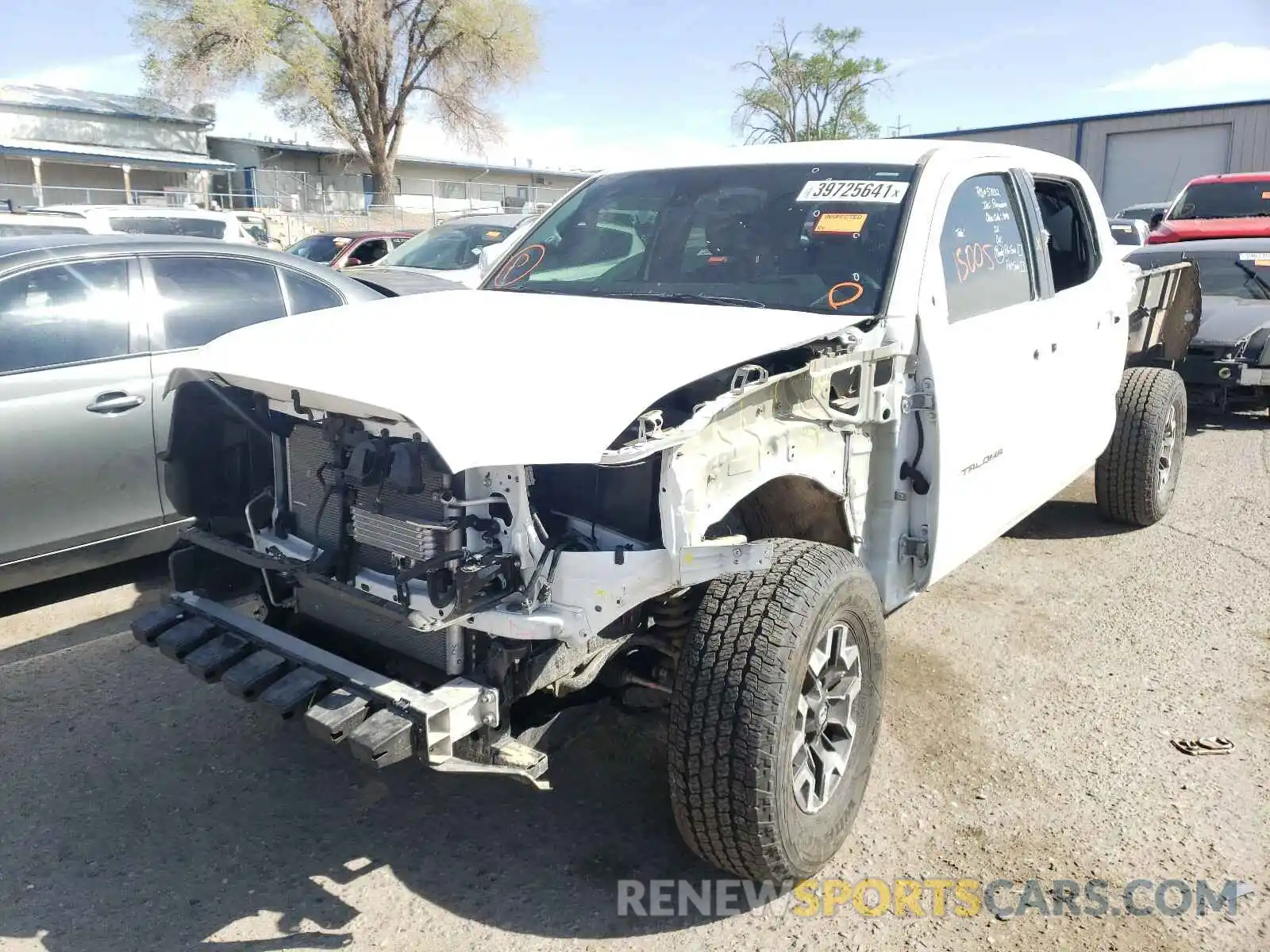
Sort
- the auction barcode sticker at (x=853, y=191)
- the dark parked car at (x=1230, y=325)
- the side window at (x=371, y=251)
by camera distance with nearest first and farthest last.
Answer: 1. the auction barcode sticker at (x=853, y=191)
2. the dark parked car at (x=1230, y=325)
3. the side window at (x=371, y=251)

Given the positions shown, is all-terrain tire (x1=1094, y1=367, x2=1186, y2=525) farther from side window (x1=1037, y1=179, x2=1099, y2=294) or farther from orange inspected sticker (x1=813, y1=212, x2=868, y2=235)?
orange inspected sticker (x1=813, y1=212, x2=868, y2=235)

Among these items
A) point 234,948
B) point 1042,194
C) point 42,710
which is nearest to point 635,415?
point 234,948

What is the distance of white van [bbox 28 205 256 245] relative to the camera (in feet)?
35.1

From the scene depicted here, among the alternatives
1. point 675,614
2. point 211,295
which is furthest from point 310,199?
point 675,614

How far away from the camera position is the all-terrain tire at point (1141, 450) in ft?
18.2

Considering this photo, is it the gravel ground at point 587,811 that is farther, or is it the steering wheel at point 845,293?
the steering wheel at point 845,293

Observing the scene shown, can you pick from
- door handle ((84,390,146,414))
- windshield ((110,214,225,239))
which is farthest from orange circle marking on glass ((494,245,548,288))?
windshield ((110,214,225,239))

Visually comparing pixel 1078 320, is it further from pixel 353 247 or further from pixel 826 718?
pixel 353 247

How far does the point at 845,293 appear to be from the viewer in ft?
11.1

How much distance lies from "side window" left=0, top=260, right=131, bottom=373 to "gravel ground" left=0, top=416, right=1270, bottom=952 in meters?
1.19

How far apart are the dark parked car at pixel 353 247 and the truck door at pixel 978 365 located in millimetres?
12732

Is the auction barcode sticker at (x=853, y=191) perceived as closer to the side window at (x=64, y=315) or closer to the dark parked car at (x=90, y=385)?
the dark parked car at (x=90, y=385)

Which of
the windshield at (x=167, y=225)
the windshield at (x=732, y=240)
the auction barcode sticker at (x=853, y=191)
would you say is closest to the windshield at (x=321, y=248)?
the windshield at (x=167, y=225)

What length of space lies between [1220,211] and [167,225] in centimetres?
1272
